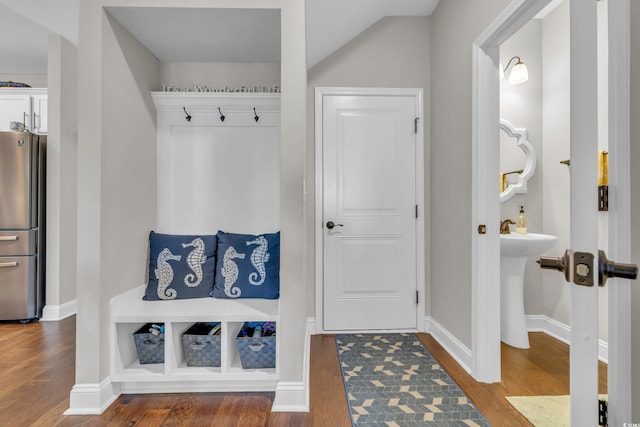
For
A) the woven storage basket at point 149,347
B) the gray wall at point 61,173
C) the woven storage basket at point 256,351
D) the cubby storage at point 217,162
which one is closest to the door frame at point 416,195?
the cubby storage at point 217,162

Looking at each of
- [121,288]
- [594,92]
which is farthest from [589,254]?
[121,288]

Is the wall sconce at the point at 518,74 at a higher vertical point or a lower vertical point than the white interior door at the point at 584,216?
higher

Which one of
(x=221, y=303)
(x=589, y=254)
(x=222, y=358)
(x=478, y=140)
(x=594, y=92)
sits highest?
(x=478, y=140)

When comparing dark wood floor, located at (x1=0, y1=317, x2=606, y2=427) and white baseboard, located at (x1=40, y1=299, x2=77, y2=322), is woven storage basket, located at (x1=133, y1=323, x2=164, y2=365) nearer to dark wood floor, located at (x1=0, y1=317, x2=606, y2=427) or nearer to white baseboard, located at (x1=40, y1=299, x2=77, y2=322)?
dark wood floor, located at (x1=0, y1=317, x2=606, y2=427)

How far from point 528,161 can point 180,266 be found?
2816 mm

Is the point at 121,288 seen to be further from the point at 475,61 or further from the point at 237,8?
the point at 475,61

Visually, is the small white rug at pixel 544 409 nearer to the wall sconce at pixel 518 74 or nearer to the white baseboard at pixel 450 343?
the white baseboard at pixel 450 343

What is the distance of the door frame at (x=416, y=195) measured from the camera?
295 cm

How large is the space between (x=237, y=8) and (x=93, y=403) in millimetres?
2138

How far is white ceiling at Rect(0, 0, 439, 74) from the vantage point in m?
1.92

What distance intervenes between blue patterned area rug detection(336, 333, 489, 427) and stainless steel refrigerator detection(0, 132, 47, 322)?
9.38ft

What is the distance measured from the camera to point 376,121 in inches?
117

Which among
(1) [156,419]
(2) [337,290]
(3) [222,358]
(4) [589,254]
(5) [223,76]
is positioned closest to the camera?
(4) [589,254]

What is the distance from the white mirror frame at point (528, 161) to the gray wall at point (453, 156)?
0.62 m
